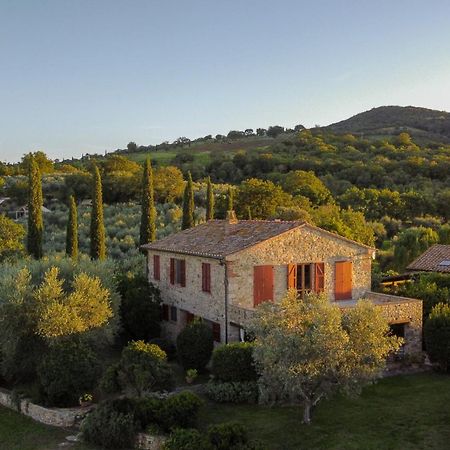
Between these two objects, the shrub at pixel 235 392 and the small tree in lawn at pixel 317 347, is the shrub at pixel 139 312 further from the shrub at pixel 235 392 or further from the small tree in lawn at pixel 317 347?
the small tree in lawn at pixel 317 347

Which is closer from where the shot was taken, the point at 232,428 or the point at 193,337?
the point at 232,428

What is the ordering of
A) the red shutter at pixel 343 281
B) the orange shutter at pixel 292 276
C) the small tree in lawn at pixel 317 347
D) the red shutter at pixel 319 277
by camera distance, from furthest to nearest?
1. the red shutter at pixel 343 281
2. the red shutter at pixel 319 277
3. the orange shutter at pixel 292 276
4. the small tree in lawn at pixel 317 347

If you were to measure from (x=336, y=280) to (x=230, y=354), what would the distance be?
7846 mm

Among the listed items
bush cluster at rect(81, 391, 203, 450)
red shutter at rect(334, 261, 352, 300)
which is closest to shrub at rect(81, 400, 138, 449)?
bush cluster at rect(81, 391, 203, 450)

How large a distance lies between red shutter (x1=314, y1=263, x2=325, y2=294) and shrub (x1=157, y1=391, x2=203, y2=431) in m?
9.81

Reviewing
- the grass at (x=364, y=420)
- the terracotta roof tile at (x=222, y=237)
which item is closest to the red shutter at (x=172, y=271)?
the terracotta roof tile at (x=222, y=237)

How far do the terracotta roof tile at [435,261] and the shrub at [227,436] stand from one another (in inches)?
734

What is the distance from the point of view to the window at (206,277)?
1026 inches

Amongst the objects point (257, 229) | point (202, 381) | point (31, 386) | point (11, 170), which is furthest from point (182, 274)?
point (11, 170)

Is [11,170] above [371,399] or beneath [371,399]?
above

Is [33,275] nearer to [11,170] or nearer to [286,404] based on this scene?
[286,404]

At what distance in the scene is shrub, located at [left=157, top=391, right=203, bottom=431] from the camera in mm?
18016

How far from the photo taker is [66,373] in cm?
2089

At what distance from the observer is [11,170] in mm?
85500
